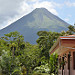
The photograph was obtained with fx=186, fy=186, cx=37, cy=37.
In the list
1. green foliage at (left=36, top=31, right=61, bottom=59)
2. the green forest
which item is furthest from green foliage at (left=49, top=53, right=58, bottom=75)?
green foliage at (left=36, top=31, right=61, bottom=59)

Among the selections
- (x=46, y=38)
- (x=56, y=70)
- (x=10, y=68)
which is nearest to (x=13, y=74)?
(x=10, y=68)

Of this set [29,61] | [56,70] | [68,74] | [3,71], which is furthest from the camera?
[29,61]

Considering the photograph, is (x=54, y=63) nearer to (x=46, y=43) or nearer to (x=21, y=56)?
(x=21, y=56)

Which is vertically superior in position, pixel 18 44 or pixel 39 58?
pixel 18 44

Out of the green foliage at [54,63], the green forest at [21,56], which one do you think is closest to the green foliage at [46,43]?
the green forest at [21,56]

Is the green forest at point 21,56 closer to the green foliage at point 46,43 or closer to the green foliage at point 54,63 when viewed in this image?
the green foliage at point 46,43

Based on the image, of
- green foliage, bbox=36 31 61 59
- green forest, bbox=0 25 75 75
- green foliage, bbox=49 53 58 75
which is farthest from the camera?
green foliage, bbox=36 31 61 59

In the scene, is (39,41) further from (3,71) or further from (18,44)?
(3,71)

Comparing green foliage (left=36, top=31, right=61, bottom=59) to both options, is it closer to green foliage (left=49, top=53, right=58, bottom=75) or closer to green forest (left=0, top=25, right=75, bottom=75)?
green forest (left=0, top=25, right=75, bottom=75)

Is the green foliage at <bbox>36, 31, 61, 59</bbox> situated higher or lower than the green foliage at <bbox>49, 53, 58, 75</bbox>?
higher

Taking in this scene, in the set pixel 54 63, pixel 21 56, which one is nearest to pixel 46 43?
pixel 21 56

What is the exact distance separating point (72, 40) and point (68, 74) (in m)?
5.31

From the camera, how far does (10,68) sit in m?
19.4

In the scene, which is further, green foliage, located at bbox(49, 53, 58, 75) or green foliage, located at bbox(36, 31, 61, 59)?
green foliage, located at bbox(36, 31, 61, 59)
